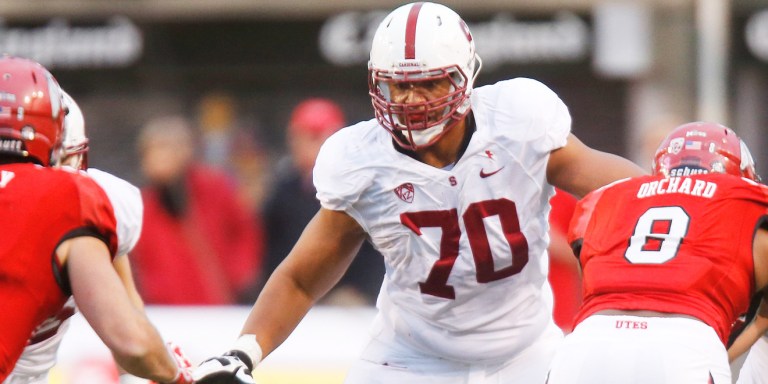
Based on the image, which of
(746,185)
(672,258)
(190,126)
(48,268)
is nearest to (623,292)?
(672,258)

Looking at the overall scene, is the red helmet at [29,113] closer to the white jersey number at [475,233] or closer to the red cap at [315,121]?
the white jersey number at [475,233]

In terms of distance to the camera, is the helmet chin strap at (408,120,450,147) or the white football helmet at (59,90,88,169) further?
the white football helmet at (59,90,88,169)

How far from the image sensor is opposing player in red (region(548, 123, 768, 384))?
3508 millimetres

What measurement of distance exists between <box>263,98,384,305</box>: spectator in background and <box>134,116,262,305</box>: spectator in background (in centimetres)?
37

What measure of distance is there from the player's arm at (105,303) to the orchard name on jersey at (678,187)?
52.4 inches

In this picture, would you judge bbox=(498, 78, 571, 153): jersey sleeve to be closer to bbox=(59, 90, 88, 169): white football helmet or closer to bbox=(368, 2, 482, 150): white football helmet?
bbox=(368, 2, 482, 150): white football helmet

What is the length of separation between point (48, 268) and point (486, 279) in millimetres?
1298

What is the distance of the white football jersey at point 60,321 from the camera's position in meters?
3.78

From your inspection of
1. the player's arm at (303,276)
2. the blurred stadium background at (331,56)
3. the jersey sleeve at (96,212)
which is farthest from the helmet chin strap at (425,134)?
the blurred stadium background at (331,56)

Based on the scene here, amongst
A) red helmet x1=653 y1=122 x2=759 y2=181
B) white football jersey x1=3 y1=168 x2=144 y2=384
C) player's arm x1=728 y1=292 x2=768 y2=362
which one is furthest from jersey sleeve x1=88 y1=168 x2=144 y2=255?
player's arm x1=728 y1=292 x2=768 y2=362

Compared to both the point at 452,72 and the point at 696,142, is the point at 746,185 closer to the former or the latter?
the point at 696,142

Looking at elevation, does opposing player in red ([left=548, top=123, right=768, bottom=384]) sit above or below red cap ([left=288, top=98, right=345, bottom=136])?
above

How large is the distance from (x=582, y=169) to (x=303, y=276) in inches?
34.3

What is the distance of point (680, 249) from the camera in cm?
364
